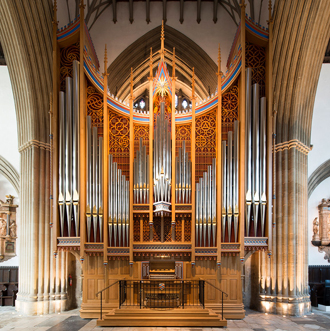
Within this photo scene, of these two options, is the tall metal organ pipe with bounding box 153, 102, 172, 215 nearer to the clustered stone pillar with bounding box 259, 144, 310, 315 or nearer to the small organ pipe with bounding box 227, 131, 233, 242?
the small organ pipe with bounding box 227, 131, 233, 242

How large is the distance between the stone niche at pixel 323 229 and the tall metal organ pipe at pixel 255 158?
21.0ft

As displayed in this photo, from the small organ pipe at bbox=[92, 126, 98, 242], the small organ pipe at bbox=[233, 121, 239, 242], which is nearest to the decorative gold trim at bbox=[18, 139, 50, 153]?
the small organ pipe at bbox=[92, 126, 98, 242]

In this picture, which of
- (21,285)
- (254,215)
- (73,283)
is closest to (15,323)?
(21,285)

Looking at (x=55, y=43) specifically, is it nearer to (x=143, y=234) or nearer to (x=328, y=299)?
(x=143, y=234)

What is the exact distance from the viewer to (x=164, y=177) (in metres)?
9.19

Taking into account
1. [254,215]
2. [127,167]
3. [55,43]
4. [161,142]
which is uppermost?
[55,43]

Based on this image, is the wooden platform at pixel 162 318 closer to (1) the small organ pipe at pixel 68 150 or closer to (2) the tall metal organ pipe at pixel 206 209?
(2) the tall metal organ pipe at pixel 206 209

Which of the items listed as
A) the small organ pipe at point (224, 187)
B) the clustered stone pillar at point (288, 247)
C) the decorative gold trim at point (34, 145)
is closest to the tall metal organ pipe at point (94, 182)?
the decorative gold trim at point (34, 145)

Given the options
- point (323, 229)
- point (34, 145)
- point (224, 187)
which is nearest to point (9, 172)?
point (34, 145)

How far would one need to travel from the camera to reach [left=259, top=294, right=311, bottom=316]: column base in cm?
930

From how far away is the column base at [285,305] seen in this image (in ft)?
30.5

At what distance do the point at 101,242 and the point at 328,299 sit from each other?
8.43 m

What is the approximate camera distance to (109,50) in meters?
13.6

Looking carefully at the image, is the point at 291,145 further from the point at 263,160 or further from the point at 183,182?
the point at 183,182
